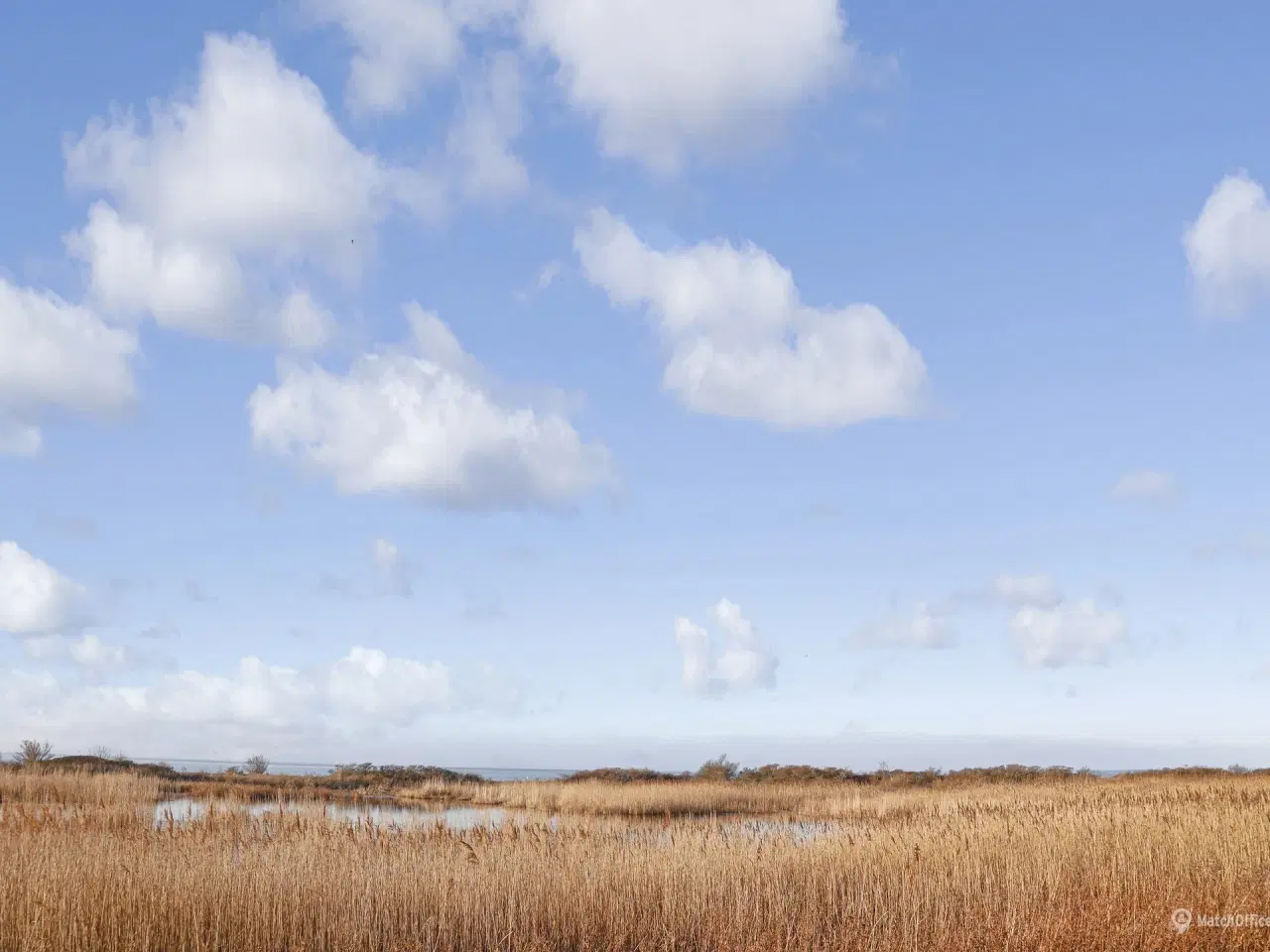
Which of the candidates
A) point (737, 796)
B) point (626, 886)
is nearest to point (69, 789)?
point (737, 796)

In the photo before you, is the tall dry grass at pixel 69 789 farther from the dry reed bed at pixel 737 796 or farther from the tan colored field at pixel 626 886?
the tan colored field at pixel 626 886

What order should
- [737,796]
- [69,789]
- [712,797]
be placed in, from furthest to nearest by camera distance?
[737,796], [712,797], [69,789]

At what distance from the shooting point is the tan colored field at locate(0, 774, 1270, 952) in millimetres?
8992

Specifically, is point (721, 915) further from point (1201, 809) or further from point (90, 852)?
point (1201, 809)

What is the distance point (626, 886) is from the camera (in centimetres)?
1117

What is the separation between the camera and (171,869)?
10.7 meters

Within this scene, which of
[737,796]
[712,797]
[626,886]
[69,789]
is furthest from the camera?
[737,796]

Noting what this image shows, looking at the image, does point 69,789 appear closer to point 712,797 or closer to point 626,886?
point 712,797

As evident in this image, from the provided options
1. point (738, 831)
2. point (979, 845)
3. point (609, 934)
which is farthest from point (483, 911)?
point (979, 845)

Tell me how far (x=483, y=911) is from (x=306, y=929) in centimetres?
180

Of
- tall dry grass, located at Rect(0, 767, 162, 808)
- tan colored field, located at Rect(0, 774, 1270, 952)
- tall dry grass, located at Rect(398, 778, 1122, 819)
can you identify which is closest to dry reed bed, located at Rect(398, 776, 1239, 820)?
tall dry grass, located at Rect(398, 778, 1122, 819)

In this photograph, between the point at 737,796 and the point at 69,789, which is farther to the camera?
the point at 737,796

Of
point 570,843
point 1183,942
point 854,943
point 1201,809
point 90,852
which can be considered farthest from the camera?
point 1201,809

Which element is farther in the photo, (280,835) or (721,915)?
(280,835)
